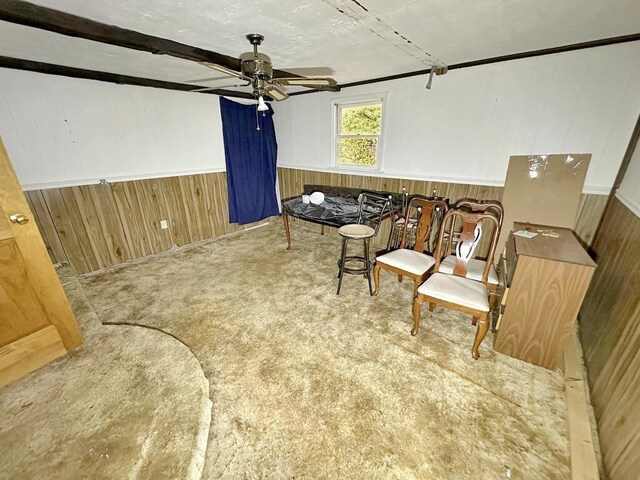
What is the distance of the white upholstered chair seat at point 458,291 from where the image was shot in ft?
5.71

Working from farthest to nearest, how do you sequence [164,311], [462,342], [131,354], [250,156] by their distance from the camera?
Result: [250,156], [164,311], [462,342], [131,354]

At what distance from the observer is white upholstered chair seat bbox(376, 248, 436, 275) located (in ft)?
7.24

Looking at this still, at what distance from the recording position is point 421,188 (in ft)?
10.9

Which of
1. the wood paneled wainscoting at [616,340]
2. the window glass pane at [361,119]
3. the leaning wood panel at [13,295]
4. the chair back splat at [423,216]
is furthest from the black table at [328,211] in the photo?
the leaning wood panel at [13,295]

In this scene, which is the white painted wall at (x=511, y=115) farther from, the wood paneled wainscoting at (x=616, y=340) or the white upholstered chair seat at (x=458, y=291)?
the white upholstered chair seat at (x=458, y=291)

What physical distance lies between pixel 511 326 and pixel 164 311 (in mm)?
2889

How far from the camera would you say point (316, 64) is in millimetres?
2576

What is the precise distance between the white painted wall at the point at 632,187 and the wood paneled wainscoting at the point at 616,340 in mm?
58

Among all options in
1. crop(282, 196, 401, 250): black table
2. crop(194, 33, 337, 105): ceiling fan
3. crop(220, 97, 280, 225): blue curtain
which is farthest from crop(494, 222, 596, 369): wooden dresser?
crop(220, 97, 280, 225): blue curtain

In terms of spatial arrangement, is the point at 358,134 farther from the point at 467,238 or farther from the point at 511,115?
the point at 467,238

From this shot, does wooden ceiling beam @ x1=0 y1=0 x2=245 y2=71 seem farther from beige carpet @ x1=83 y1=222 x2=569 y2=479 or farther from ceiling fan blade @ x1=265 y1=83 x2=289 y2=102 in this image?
beige carpet @ x1=83 y1=222 x2=569 y2=479

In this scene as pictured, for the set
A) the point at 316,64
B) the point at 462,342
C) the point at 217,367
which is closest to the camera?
the point at 217,367

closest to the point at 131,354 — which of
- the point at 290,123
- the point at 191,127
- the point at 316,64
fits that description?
the point at 316,64

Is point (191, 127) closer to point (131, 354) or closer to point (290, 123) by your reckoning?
point (290, 123)
